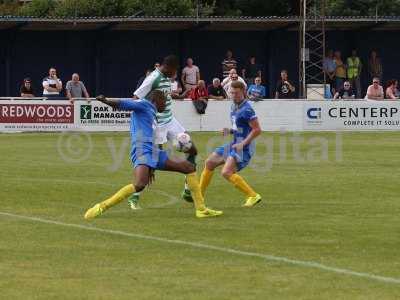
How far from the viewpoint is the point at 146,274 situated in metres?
9.47

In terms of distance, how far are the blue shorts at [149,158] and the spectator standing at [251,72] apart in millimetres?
29227

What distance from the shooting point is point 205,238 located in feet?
38.5

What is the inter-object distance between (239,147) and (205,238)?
3371mm

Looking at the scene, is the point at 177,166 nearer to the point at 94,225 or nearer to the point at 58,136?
the point at 94,225

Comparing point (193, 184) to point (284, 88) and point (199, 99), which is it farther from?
point (284, 88)

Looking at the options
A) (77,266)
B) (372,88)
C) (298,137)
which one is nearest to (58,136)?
(298,137)

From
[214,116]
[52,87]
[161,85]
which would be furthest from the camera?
[52,87]

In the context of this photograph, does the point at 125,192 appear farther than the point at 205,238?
Yes

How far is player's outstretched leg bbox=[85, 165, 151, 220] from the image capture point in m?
13.3

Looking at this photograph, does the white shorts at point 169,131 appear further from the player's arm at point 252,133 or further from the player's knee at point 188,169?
the player's knee at point 188,169

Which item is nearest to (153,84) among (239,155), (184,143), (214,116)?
(184,143)

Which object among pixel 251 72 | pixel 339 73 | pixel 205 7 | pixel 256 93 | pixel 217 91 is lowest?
pixel 256 93

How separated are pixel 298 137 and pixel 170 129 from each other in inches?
642

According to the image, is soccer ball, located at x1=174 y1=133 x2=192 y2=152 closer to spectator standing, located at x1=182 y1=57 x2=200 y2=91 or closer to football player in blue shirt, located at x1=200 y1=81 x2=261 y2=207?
football player in blue shirt, located at x1=200 y1=81 x2=261 y2=207
